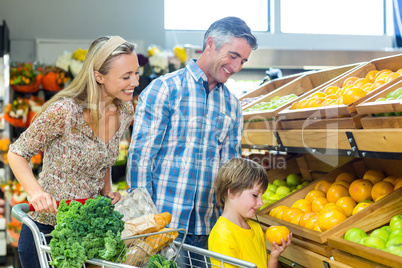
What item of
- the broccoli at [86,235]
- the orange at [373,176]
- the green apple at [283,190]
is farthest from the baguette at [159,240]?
the green apple at [283,190]

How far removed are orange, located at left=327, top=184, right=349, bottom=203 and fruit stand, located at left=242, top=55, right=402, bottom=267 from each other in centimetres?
16

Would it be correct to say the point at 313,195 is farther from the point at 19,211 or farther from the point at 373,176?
the point at 19,211

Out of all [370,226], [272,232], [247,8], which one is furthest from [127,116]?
[247,8]

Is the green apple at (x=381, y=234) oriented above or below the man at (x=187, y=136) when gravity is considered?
below

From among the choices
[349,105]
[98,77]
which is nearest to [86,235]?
[98,77]

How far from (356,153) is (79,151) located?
1.08 meters

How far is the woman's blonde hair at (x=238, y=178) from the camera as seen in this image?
1.99 metres

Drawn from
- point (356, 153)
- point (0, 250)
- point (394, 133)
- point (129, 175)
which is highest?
point (394, 133)

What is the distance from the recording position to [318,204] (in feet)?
7.59

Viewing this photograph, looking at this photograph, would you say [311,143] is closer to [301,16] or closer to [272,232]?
[272,232]

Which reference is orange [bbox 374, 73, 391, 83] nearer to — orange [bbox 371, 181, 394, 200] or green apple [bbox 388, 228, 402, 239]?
orange [bbox 371, 181, 394, 200]

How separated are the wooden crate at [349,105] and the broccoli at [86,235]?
1078 mm

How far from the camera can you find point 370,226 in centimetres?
190

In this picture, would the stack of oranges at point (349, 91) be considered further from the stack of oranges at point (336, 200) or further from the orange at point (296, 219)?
the orange at point (296, 219)
